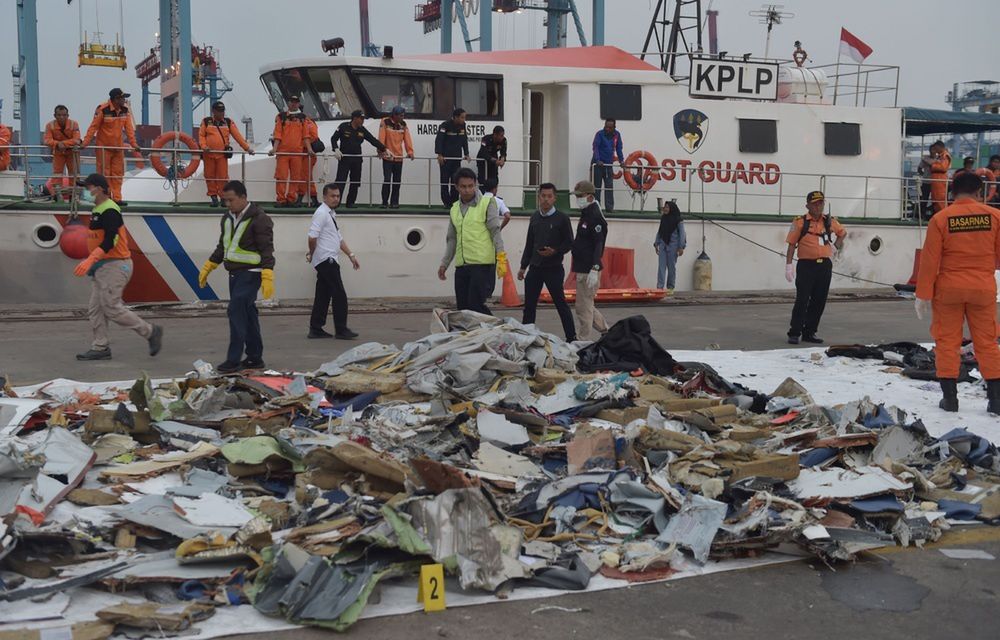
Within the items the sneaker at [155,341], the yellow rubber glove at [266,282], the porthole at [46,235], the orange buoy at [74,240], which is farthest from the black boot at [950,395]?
the porthole at [46,235]

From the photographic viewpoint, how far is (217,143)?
14273mm

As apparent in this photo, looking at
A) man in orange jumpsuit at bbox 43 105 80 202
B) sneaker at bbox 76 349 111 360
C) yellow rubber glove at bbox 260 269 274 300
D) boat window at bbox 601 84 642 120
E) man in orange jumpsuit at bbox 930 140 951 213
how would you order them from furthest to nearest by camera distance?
1. man in orange jumpsuit at bbox 930 140 951 213
2. boat window at bbox 601 84 642 120
3. man in orange jumpsuit at bbox 43 105 80 202
4. sneaker at bbox 76 349 111 360
5. yellow rubber glove at bbox 260 269 274 300

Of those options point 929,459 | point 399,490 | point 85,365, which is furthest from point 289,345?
point 929,459

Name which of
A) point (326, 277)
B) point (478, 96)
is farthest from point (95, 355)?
point (478, 96)

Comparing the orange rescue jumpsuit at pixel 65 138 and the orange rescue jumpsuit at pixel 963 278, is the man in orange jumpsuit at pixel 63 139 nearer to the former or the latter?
the orange rescue jumpsuit at pixel 65 138

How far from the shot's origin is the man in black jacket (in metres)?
10.4

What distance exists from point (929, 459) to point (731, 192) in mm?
12037

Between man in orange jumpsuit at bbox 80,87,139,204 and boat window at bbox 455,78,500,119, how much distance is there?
476cm

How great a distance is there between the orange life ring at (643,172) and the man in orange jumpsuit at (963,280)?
29.3 ft

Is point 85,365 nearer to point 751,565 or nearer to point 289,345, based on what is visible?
point 289,345

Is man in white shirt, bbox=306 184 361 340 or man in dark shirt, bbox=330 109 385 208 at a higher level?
man in dark shirt, bbox=330 109 385 208

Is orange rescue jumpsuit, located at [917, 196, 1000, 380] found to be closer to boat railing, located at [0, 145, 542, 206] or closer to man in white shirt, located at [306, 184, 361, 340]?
man in white shirt, located at [306, 184, 361, 340]

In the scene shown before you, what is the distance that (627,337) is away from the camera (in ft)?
29.5

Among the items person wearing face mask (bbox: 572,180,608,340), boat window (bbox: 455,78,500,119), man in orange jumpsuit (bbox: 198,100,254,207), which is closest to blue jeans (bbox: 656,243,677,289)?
boat window (bbox: 455,78,500,119)
